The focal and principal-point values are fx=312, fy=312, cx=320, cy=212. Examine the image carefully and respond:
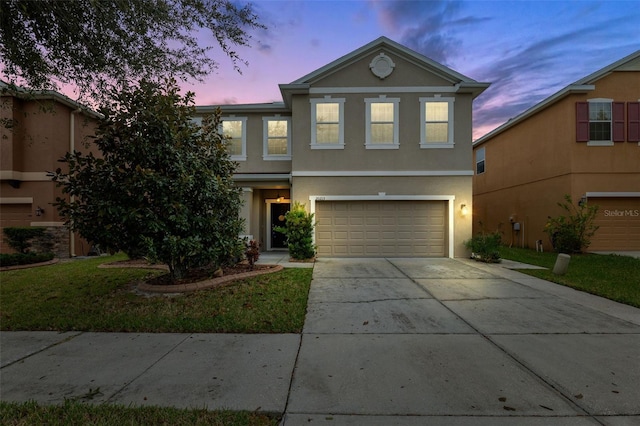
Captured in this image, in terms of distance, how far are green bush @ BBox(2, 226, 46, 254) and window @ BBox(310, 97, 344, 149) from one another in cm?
1015

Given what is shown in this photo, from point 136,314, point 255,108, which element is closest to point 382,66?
point 255,108

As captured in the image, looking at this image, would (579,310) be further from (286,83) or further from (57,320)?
(286,83)

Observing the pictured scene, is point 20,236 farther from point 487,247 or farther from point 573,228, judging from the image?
point 573,228

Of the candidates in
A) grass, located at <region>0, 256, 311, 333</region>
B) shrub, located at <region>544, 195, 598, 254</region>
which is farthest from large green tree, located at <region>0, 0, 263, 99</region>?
shrub, located at <region>544, 195, 598, 254</region>

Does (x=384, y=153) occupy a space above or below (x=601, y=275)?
above

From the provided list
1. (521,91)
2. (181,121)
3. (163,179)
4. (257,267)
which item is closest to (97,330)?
(163,179)

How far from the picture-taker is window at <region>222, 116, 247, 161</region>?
42.3 feet

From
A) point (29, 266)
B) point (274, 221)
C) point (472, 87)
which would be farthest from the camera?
point (274, 221)

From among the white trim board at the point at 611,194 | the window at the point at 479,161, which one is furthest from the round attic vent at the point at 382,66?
the window at the point at 479,161

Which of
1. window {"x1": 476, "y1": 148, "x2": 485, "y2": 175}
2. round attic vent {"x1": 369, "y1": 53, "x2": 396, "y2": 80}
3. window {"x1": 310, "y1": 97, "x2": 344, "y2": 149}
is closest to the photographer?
round attic vent {"x1": 369, "y1": 53, "x2": 396, "y2": 80}

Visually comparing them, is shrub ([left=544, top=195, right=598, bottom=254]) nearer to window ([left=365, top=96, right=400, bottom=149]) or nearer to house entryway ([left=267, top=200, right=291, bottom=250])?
window ([left=365, top=96, right=400, bottom=149])

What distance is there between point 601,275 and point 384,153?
7.01m

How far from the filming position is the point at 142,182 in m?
5.29

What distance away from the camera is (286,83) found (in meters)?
11.2
